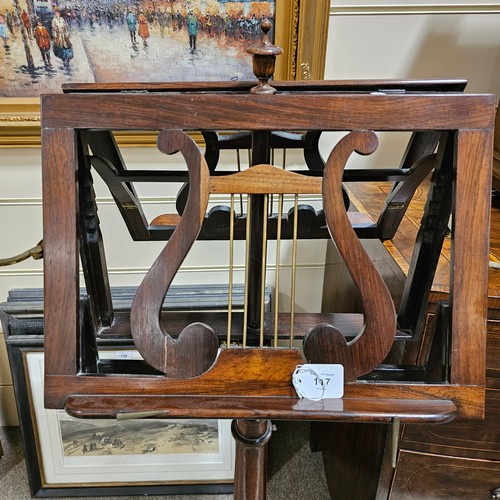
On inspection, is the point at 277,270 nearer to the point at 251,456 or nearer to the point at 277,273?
the point at 277,273

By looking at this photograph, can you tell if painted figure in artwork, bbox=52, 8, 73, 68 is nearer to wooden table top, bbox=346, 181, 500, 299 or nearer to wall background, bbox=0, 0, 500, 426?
wall background, bbox=0, 0, 500, 426

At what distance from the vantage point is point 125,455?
4.49 feet

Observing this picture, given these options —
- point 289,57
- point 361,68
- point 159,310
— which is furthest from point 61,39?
point 159,310

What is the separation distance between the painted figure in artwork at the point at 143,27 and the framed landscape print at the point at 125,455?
3.21 ft

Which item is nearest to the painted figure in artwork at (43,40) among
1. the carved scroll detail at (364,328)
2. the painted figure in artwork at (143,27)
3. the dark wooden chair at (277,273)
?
the painted figure in artwork at (143,27)

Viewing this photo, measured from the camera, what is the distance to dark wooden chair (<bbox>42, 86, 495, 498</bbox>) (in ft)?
1.78

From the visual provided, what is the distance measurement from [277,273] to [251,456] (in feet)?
1.12

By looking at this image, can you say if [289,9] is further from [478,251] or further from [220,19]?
[478,251]

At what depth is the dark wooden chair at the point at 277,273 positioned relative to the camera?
54cm

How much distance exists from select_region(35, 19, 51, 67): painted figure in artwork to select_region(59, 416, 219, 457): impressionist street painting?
0.95 metres

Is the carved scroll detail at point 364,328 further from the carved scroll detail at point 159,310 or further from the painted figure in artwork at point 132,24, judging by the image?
the painted figure in artwork at point 132,24

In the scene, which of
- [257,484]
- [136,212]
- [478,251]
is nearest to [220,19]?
[136,212]

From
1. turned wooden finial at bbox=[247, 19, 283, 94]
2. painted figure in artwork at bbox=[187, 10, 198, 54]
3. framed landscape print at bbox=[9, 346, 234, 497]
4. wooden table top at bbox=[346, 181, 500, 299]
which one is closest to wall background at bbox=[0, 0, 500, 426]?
wooden table top at bbox=[346, 181, 500, 299]

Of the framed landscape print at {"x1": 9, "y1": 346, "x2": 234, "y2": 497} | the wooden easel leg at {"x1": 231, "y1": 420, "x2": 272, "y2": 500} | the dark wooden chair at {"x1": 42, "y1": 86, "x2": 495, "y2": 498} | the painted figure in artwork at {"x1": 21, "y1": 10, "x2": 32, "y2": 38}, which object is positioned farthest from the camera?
the framed landscape print at {"x1": 9, "y1": 346, "x2": 234, "y2": 497}
